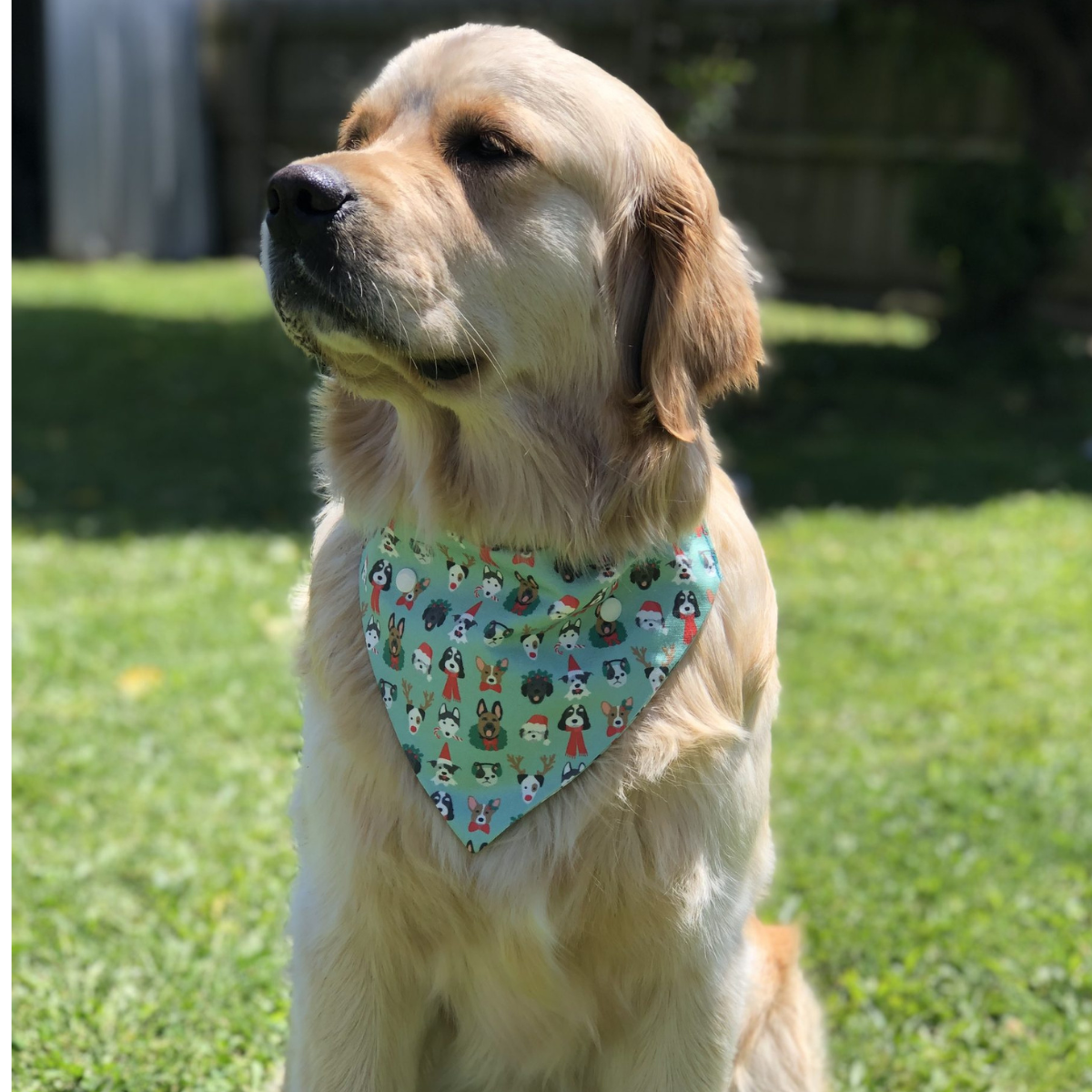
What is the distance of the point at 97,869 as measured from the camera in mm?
3510

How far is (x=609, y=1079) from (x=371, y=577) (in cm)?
100

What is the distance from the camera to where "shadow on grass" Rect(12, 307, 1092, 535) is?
687cm

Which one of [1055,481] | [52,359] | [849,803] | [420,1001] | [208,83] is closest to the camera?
[420,1001]

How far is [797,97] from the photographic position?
13.0m

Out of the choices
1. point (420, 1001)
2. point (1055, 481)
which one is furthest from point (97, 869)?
point (1055, 481)

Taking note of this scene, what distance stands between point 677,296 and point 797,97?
38.6 feet

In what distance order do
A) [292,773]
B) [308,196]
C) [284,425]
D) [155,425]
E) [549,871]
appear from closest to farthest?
[308,196] < [549,871] < [292,773] < [155,425] < [284,425]

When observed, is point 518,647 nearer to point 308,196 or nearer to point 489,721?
point 489,721

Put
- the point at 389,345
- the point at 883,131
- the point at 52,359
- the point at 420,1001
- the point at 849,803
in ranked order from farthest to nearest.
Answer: the point at 883,131
the point at 52,359
the point at 849,803
the point at 420,1001
the point at 389,345

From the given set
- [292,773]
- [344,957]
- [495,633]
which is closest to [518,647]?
[495,633]

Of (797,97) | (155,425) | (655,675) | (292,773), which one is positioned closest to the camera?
(655,675)

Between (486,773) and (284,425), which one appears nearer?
(486,773)

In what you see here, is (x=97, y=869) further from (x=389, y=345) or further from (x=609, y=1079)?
(x=389, y=345)

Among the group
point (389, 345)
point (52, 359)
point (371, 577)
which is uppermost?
point (389, 345)
